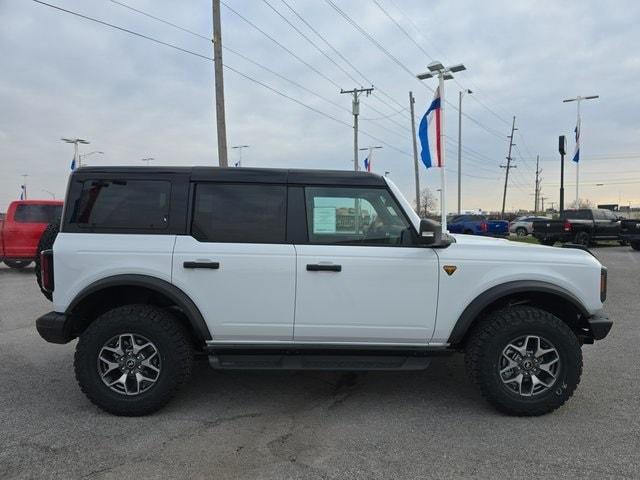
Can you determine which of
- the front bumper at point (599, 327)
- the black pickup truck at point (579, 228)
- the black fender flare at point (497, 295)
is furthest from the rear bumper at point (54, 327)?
the black pickup truck at point (579, 228)

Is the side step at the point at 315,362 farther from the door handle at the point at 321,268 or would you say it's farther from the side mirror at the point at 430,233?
the side mirror at the point at 430,233

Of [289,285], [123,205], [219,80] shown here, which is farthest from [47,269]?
[219,80]

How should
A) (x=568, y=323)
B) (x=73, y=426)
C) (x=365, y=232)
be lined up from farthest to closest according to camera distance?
(x=568, y=323), (x=365, y=232), (x=73, y=426)

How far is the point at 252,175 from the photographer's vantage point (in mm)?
4074

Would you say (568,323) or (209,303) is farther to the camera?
(568,323)

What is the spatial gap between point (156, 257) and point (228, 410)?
1380mm

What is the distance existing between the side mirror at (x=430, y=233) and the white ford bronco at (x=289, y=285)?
0.05 ft

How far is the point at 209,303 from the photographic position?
12.9 feet

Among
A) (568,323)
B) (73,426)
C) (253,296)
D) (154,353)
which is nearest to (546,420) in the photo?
(568,323)

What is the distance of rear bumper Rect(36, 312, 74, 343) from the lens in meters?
3.92

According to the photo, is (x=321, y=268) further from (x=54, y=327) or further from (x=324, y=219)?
(x=54, y=327)

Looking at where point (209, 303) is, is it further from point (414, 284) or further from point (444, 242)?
point (444, 242)

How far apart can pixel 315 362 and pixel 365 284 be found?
744 millimetres

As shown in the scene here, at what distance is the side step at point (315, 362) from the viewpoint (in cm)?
396
